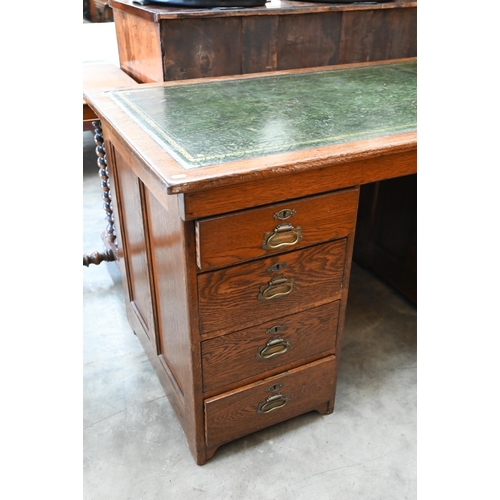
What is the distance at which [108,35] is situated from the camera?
133 inches

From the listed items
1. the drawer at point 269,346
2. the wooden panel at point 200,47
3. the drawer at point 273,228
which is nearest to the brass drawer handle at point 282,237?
the drawer at point 273,228

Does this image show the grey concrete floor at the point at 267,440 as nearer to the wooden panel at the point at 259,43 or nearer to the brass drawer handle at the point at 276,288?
the brass drawer handle at the point at 276,288

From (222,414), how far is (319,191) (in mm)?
625

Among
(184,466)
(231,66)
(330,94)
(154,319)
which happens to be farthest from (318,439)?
(231,66)

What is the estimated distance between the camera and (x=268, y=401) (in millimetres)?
1341

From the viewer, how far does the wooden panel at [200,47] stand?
60.1 inches

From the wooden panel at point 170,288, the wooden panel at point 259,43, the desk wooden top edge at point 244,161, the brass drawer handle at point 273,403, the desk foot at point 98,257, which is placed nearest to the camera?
the desk wooden top edge at point 244,161

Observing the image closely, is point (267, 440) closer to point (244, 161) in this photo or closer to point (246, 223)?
point (246, 223)

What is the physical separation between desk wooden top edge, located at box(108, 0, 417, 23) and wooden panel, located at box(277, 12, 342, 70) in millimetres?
24

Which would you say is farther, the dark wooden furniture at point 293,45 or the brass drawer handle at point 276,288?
the dark wooden furniture at point 293,45

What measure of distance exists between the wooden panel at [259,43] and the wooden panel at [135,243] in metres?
0.58

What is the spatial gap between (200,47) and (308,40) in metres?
0.43

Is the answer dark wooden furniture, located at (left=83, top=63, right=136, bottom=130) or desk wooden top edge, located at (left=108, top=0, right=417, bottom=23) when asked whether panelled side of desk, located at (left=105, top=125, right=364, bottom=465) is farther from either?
desk wooden top edge, located at (left=108, top=0, right=417, bottom=23)

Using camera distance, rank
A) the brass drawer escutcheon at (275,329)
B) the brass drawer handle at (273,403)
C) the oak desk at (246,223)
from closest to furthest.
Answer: the oak desk at (246,223) → the brass drawer escutcheon at (275,329) → the brass drawer handle at (273,403)
